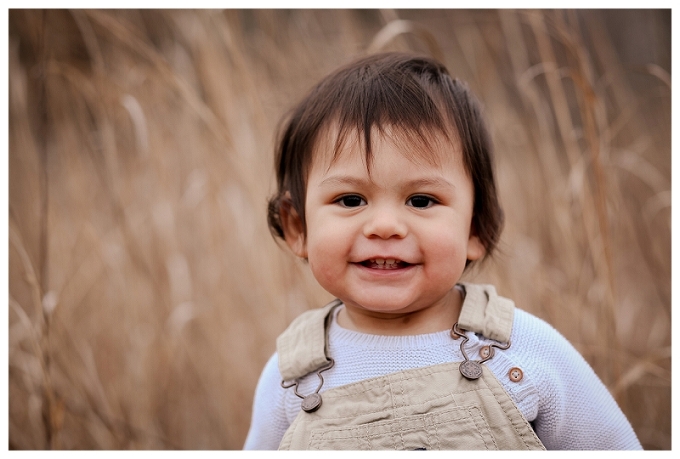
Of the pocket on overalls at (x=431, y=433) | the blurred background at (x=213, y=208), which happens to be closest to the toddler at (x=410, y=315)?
the pocket on overalls at (x=431, y=433)

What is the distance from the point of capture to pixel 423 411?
0.82 meters

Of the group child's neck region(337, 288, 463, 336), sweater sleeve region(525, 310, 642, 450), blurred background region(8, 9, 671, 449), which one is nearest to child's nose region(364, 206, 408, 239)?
child's neck region(337, 288, 463, 336)

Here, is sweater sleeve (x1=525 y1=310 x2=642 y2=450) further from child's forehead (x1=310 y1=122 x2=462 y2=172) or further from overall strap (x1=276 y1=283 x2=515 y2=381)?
child's forehead (x1=310 y1=122 x2=462 y2=172)

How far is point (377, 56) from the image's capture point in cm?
101

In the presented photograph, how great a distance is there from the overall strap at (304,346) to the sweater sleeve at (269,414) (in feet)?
0.15

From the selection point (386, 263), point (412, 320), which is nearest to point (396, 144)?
point (386, 263)

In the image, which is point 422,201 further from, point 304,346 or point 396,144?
point 304,346

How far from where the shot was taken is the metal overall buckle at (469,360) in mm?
829

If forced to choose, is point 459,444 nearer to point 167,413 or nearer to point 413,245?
point 413,245

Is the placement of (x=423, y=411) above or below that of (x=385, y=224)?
below

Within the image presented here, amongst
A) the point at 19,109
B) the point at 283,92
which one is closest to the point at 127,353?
the point at 19,109

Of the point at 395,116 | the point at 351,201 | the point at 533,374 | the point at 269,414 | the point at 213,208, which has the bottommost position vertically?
the point at 269,414

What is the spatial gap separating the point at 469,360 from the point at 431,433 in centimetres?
12

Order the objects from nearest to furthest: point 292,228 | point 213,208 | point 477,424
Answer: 1. point 477,424
2. point 292,228
3. point 213,208
